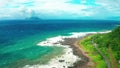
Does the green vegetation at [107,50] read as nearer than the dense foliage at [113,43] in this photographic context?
Yes

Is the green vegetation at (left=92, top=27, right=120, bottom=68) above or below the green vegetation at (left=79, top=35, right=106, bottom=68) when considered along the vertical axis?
above

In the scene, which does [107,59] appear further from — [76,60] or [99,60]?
[76,60]

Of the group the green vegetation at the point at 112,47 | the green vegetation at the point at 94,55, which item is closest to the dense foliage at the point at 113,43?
the green vegetation at the point at 112,47

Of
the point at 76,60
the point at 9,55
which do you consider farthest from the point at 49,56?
the point at 9,55

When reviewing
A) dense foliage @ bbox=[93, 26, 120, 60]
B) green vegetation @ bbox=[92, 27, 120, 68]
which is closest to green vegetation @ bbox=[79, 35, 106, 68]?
green vegetation @ bbox=[92, 27, 120, 68]

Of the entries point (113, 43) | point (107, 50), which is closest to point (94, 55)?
point (107, 50)

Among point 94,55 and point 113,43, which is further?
point 113,43

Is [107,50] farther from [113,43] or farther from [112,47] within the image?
[113,43]

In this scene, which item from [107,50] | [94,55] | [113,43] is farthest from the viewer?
[113,43]

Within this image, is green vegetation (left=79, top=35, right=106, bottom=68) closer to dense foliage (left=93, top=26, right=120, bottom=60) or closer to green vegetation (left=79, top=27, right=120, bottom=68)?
green vegetation (left=79, top=27, right=120, bottom=68)

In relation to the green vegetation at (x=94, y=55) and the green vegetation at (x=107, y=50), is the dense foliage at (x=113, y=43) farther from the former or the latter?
the green vegetation at (x=94, y=55)

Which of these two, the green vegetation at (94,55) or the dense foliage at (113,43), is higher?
the dense foliage at (113,43)
